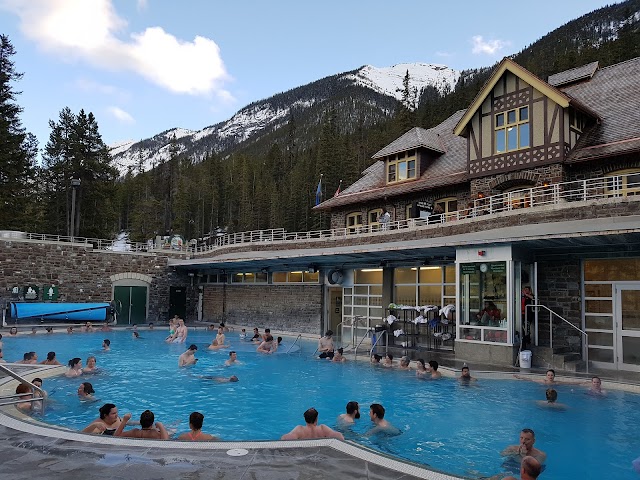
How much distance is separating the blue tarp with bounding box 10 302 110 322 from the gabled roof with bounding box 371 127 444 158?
18.4 metres

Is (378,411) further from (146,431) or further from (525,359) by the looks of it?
(525,359)

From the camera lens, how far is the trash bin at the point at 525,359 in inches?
520

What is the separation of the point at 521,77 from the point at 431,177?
21.2ft

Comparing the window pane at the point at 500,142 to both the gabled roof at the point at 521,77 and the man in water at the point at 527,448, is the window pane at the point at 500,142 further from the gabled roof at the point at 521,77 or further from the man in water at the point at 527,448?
the man in water at the point at 527,448

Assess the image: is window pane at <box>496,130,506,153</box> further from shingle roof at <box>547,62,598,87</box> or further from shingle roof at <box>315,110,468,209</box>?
shingle roof at <box>547,62,598,87</box>

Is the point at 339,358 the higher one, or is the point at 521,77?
the point at 521,77

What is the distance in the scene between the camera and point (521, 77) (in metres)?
19.3

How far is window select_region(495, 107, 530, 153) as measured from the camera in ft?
63.8

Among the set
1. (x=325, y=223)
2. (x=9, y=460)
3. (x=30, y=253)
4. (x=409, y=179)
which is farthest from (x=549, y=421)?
(x=325, y=223)

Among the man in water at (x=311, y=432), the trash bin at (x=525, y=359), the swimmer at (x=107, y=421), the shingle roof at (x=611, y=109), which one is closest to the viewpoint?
the man in water at (x=311, y=432)

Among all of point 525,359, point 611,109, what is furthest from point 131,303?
point 611,109

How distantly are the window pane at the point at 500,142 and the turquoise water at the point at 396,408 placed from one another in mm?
11401

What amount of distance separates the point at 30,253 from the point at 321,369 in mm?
20561

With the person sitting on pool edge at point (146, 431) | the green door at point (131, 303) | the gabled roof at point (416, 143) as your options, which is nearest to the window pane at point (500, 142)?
the gabled roof at point (416, 143)
